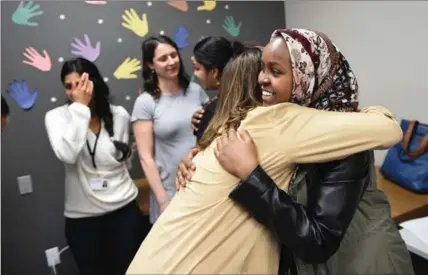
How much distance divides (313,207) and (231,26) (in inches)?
88.7

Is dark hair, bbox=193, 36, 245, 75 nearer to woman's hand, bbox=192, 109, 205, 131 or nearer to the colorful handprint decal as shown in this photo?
woman's hand, bbox=192, 109, 205, 131

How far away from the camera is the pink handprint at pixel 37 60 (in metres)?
2.24

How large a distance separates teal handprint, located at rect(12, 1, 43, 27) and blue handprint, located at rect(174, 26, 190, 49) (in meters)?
0.88

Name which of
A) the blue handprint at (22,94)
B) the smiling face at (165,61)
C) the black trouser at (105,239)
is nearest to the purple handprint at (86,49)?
the blue handprint at (22,94)

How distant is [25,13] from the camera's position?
7.23ft

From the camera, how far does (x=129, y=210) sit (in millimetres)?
2037

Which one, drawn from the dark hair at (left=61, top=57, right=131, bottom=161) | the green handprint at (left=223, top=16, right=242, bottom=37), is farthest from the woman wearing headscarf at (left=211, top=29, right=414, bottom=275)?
Answer: the green handprint at (left=223, top=16, right=242, bottom=37)

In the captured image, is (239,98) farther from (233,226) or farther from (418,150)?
(418,150)

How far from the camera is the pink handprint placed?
2.24m

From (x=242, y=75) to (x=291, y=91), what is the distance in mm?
306

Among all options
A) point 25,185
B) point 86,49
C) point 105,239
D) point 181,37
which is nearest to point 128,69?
point 86,49

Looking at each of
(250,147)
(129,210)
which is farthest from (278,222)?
(129,210)

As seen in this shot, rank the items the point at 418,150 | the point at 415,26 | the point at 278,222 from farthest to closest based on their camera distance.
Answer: the point at 415,26, the point at 418,150, the point at 278,222

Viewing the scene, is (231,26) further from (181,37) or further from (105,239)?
(105,239)
